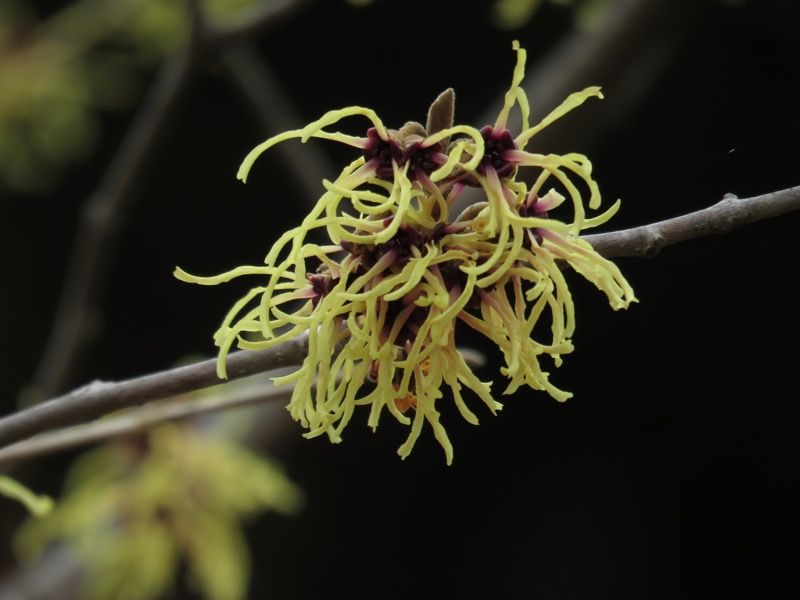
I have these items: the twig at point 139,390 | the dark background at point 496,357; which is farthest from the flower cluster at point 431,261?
the dark background at point 496,357

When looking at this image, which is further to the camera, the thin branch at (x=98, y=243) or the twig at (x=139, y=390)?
the thin branch at (x=98, y=243)

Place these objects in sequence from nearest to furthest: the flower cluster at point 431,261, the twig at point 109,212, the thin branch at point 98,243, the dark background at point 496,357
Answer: the flower cluster at point 431,261, the twig at point 109,212, the thin branch at point 98,243, the dark background at point 496,357

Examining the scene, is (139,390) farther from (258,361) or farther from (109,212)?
(109,212)

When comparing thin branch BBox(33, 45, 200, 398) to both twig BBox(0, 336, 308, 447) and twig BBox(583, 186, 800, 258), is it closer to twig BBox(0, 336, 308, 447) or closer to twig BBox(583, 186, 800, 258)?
twig BBox(0, 336, 308, 447)

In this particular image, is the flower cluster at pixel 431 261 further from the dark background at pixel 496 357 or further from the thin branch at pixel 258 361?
the dark background at pixel 496 357

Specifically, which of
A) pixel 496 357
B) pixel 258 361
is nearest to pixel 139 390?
pixel 258 361

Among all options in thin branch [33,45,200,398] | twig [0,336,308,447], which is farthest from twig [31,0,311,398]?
twig [0,336,308,447]

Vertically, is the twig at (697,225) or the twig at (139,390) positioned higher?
the twig at (139,390)
